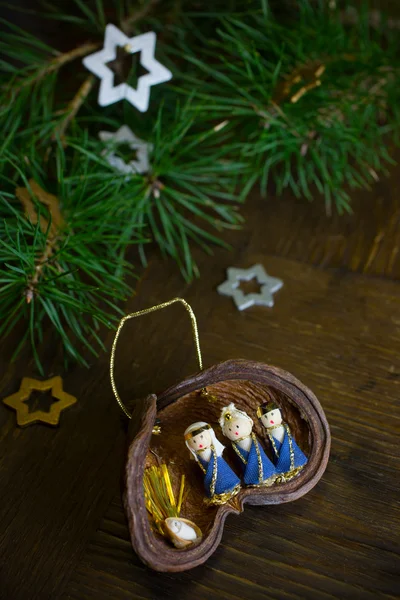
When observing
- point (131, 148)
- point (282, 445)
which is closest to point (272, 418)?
point (282, 445)

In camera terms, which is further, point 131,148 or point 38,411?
point 131,148

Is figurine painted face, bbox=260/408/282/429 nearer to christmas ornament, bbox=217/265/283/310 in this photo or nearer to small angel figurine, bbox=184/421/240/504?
small angel figurine, bbox=184/421/240/504

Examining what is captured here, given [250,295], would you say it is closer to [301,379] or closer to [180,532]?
[301,379]

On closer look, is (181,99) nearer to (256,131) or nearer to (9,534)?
(256,131)

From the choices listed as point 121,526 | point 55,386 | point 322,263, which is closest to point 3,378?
point 55,386

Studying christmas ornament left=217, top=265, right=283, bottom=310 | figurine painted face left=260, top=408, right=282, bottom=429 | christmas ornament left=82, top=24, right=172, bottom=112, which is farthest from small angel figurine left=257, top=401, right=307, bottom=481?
christmas ornament left=82, top=24, right=172, bottom=112
